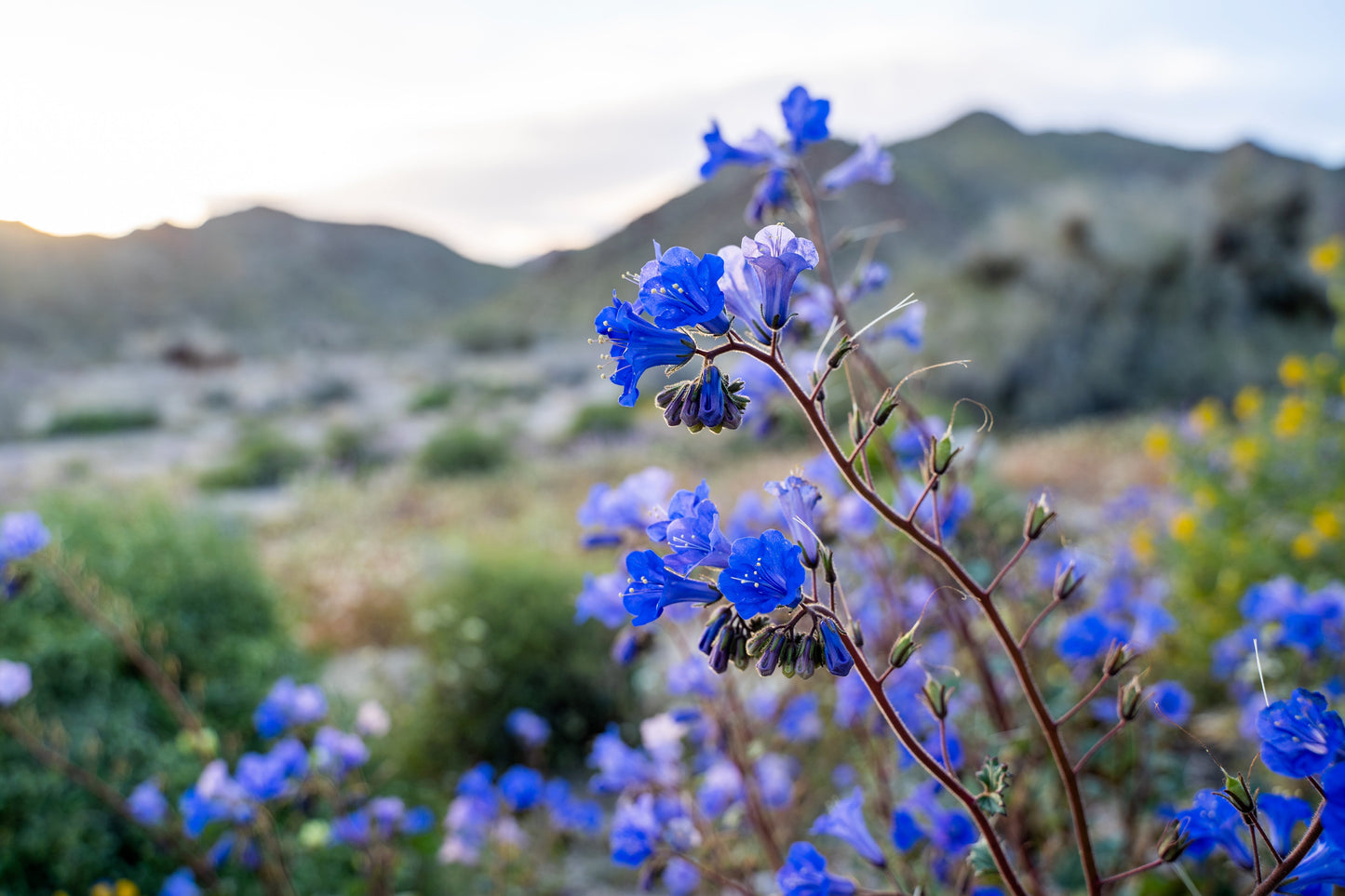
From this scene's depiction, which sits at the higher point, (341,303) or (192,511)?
(341,303)

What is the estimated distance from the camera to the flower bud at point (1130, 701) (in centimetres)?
102

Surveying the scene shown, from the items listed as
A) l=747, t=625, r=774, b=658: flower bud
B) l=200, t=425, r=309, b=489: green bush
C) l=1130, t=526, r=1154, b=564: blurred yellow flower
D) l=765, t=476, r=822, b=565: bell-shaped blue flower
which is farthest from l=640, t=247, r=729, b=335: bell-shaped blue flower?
l=200, t=425, r=309, b=489: green bush

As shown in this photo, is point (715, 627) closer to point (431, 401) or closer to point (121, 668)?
point (121, 668)

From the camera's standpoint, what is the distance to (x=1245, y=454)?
14.1 ft

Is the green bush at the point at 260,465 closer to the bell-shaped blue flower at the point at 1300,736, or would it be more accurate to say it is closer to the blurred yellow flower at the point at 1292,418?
the blurred yellow flower at the point at 1292,418

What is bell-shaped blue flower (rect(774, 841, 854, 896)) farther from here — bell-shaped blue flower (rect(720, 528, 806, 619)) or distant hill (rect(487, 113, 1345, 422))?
distant hill (rect(487, 113, 1345, 422))

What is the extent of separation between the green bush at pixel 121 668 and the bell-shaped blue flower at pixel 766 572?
2.27 metres

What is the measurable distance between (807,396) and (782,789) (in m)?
1.75

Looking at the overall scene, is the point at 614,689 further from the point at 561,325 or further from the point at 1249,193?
the point at 561,325

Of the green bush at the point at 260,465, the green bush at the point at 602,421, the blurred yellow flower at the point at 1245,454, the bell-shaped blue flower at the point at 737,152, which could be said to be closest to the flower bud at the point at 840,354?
the bell-shaped blue flower at the point at 737,152

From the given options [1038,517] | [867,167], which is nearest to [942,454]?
[1038,517]

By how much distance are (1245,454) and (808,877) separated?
14.1ft

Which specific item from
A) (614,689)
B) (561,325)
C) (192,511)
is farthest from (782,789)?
(561,325)

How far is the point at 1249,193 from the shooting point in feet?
54.6
